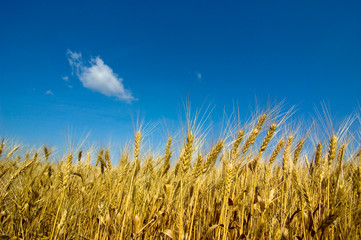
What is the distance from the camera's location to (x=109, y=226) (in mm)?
2219

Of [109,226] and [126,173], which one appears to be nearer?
[109,226]

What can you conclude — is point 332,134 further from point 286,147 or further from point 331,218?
point 331,218

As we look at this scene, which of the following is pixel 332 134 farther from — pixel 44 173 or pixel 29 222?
pixel 44 173

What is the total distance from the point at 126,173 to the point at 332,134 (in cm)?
262

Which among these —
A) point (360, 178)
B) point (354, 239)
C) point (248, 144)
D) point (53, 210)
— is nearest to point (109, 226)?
point (53, 210)

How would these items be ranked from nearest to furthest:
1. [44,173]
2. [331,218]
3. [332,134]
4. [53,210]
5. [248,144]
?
[331,218] → [248,144] → [332,134] → [53,210] → [44,173]

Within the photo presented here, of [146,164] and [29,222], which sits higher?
[146,164]

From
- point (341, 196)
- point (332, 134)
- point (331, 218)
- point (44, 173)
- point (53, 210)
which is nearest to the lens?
point (331, 218)

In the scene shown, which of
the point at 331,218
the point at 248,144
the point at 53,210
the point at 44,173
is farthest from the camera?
the point at 44,173

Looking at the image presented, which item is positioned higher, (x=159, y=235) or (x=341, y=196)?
(x=341, y=196)

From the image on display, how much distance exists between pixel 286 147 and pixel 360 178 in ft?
2.55

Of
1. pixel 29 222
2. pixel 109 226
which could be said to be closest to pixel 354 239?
pixel 109 226

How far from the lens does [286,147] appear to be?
271cm

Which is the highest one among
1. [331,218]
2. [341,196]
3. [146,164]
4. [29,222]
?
[146,164]
